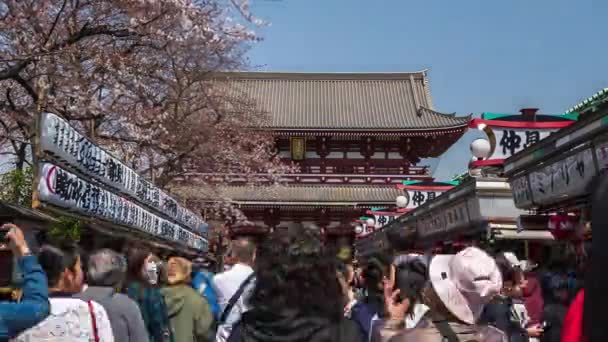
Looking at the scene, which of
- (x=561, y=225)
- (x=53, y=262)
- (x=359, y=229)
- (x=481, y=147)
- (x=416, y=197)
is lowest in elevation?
(x=53, y=262)

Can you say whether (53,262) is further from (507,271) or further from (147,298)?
(507,271)

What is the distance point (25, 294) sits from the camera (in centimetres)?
377

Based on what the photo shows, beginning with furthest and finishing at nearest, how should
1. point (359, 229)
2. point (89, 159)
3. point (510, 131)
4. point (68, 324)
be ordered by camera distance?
point (359, 229), point (510, 131), point (89, 159), point (68, 324)

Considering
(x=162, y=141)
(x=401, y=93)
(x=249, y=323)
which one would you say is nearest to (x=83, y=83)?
(x=162, y=141)

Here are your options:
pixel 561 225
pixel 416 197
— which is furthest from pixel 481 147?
pixel 416 197

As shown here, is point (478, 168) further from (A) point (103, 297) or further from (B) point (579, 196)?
(A) point (103, 297)

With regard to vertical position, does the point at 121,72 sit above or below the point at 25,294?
above

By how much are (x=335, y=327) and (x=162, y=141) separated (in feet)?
42.4

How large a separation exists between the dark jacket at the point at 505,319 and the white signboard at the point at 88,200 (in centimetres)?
403

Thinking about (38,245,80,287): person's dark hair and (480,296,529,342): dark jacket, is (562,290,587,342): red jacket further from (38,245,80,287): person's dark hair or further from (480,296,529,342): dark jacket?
(480,296,529,342): dark jacket

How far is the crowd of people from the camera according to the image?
2.96m

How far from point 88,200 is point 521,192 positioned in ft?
16.9

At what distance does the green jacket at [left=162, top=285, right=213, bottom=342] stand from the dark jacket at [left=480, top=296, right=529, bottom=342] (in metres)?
2.43

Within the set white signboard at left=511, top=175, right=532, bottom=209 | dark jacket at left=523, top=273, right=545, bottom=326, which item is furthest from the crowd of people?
white signboard at left=511, top=175, right=532, bottom=209
